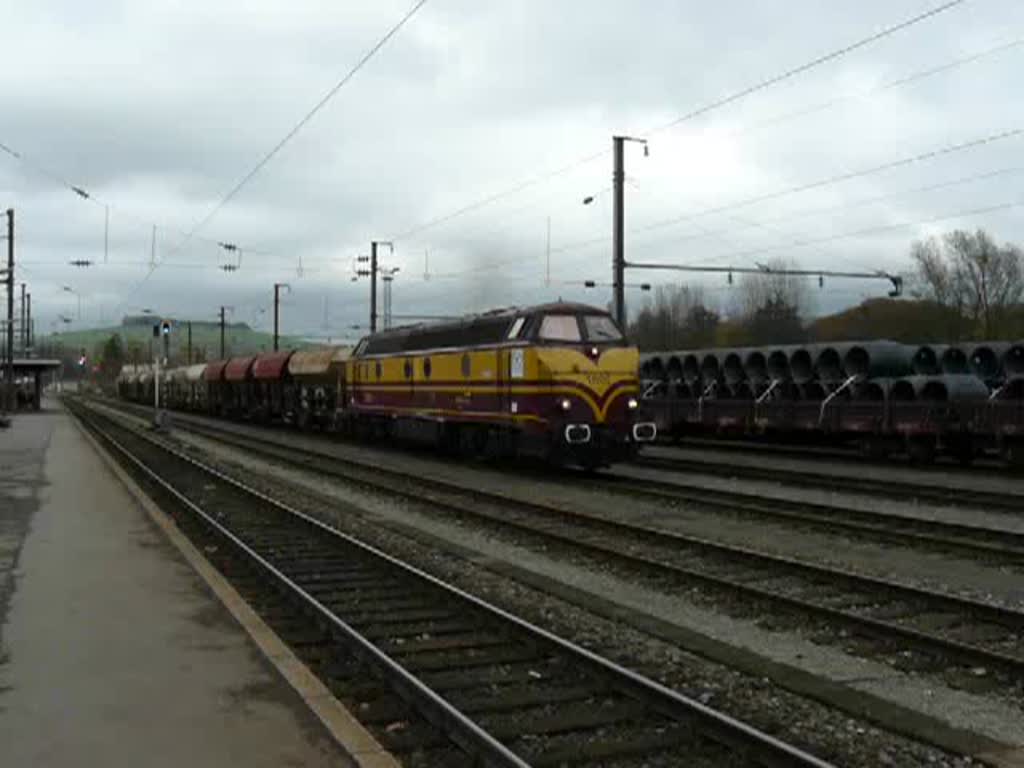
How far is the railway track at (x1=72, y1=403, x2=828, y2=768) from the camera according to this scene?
5289mm

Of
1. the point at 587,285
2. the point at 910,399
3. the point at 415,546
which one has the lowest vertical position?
the point at 415,546

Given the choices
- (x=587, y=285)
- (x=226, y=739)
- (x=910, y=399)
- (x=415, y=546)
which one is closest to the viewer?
(x=226, y=739)

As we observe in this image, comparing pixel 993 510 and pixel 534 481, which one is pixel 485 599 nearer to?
pixel 993 510

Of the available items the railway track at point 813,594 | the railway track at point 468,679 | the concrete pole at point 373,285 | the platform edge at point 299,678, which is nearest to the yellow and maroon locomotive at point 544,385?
the railway track at point 813,594

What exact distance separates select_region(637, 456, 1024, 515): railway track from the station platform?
11.6m

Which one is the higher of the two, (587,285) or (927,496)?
(587,285)

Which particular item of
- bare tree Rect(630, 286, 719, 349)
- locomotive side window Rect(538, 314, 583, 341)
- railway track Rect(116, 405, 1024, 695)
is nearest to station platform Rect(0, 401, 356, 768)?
railway track Rect(116, 405, 1024, 695)

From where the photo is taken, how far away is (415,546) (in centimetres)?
1273

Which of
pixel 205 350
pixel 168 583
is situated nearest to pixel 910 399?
pixel 168 583

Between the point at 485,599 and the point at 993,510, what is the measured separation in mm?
9604

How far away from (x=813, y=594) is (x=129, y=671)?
230 inches

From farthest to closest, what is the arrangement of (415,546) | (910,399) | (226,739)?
(910,399) < (415,546) < (226,739)

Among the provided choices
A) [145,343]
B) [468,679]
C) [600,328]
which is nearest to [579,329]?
[600,328]

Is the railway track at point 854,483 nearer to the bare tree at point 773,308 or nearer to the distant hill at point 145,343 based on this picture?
the bare tree at point 773,308
